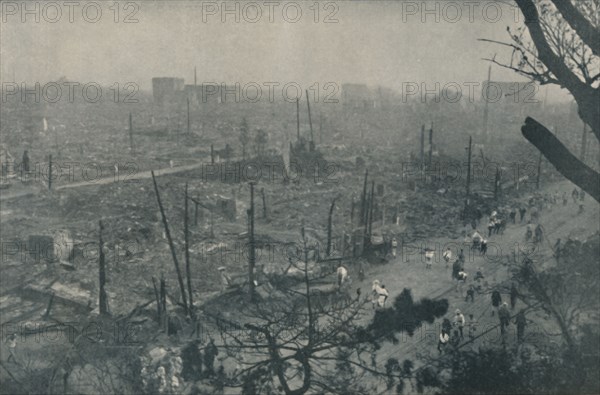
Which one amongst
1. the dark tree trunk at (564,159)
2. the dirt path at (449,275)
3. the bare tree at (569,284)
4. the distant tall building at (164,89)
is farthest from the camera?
the distant tall building at (164,89)

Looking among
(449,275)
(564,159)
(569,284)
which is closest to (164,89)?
(449,275)

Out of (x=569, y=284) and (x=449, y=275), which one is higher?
(x=569, y=284)

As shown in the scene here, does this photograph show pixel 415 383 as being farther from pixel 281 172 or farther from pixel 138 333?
pixel 281 172

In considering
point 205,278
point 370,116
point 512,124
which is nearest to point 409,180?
point 205,278

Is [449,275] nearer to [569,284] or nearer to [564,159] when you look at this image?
[569,284]

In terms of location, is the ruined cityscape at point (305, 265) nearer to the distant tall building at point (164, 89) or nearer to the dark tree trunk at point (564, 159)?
the dark tree trunk at point (564, 159)

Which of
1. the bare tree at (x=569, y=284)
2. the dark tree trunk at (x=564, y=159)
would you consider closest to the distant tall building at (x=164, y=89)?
the bare tree at (x=569, y=284)

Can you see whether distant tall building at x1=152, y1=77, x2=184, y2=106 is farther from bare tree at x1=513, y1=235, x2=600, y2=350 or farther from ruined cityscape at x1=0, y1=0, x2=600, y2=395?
bare tree at x1=513, y1=235, x2=600, y2=350

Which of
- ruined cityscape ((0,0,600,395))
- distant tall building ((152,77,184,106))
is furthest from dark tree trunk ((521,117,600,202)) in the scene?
distant tall building ((152,77,184,106))

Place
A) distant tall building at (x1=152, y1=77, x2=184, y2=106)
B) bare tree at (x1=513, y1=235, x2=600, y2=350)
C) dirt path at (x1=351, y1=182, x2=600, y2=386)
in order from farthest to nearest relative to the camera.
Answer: distant tall building at (x1=152, y1=77, x2=184, y2=106)
dirt path at (x1=351, y1=182, x2=600, y2=386)
bare tree at (x1=513, y1=235, x2=600, y2=350)

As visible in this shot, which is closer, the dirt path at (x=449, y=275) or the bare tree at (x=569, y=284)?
the bare tree at (x=569, y=284)

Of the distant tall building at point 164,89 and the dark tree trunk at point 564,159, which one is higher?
the distant tall building at point 164,89
